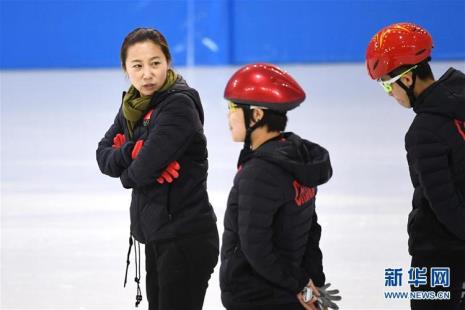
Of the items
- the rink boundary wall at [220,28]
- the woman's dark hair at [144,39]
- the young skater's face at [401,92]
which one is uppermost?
the woman's dark hair at [144,39]

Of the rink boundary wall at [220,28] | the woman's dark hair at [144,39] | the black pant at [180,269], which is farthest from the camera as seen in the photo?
the rink boundary wall at [220,28]

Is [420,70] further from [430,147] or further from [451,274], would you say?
[451,274]

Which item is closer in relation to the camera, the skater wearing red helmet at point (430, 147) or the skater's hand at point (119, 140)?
the skater wearing red helmet at point (430, 147)

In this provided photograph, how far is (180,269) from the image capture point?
3121 millimetres

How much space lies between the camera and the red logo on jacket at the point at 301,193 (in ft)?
8.78

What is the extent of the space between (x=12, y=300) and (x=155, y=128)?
1704 millimetres

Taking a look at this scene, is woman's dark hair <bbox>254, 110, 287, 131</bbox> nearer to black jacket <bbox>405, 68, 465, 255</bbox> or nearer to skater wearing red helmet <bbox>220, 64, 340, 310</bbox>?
skater wearing red helmet <bbox>220, 64, 340, 310</bbox>

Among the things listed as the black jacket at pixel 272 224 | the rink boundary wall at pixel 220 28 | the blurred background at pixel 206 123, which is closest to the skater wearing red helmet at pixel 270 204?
the black jacket at pixel 272 224

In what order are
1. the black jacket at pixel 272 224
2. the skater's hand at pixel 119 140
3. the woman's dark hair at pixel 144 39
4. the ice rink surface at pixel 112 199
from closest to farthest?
1. the black jacket at pixel 272 224
2. the woman's dark hair at pixel 144 39
3. the skater's hand at pixel 119 140
4. the ice rink surface at pixel 112 199

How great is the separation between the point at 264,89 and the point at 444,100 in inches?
29.0

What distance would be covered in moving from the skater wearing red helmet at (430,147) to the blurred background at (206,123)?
115cm

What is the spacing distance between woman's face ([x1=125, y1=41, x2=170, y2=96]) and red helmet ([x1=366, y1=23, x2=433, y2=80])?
2.52 ft

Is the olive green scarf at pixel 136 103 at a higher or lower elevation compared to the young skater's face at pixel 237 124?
lower

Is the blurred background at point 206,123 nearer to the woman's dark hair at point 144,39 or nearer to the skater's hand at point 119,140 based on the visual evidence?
the skater's hand at point 119,140
